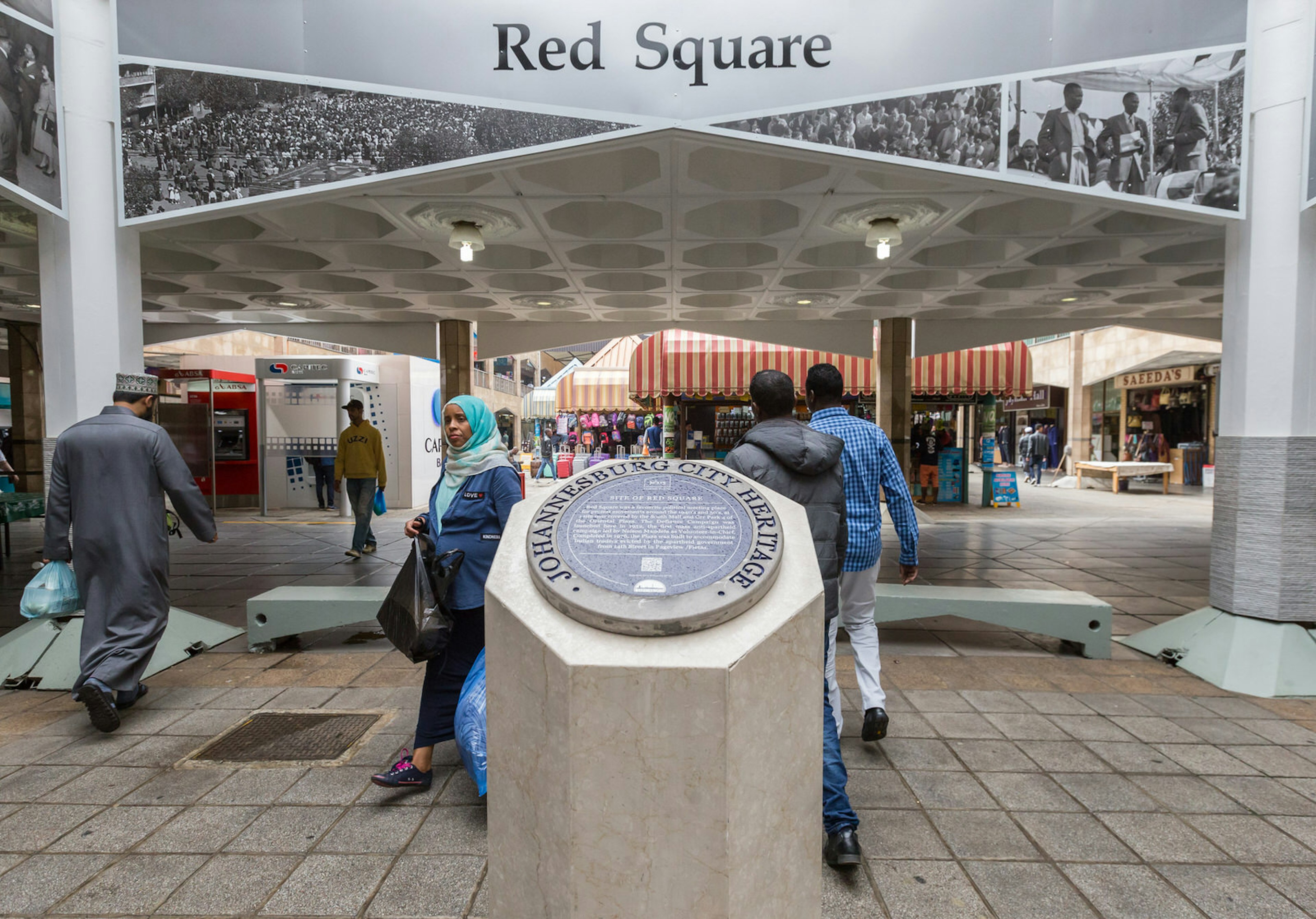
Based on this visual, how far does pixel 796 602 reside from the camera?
1821 mm

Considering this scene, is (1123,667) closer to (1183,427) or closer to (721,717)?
(721,717)

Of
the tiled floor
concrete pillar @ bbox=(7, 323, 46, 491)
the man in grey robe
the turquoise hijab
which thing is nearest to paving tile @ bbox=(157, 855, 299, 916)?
the tiled floor

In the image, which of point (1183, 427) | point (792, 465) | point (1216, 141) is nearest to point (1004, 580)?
point (1216, 141)

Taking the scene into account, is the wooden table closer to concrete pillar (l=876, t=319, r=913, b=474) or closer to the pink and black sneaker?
concrete pillar (l=876, t=319, r=913, b=474)

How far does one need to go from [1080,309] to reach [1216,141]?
309 inches

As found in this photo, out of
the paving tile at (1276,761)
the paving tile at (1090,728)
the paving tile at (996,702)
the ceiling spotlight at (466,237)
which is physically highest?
the ceiling spotlight at (466,237)

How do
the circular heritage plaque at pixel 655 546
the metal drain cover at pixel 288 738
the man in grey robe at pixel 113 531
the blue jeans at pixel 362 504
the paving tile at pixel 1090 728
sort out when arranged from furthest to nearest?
the blue jeans at pixel 362 504, the man in grey robe at pixel 113 531, the paving tile at pixel 1090 728, the metal drain cover at pixel 288 738, the circular heritage plaque at pixel 655 546

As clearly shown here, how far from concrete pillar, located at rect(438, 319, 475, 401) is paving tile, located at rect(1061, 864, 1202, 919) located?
1141cm

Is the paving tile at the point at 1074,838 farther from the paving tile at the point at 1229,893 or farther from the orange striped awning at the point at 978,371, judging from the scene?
the orange striped awning at the point at 978,371

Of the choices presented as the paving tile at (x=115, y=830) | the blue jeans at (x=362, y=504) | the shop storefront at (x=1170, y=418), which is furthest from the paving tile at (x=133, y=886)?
the shop storefront at (x=1170, y=418)

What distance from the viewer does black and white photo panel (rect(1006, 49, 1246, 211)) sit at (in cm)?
452

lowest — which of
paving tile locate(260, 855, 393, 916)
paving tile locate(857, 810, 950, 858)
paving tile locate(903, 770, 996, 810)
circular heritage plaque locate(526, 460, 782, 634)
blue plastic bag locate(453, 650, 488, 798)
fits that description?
paving tile locate(903, 770, 996, 810)

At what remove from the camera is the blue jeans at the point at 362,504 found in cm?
866

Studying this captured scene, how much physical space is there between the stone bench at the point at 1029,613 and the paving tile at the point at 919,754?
147 cm
